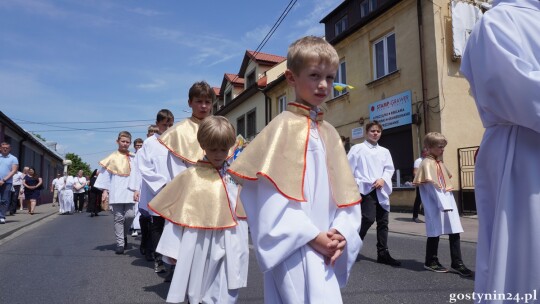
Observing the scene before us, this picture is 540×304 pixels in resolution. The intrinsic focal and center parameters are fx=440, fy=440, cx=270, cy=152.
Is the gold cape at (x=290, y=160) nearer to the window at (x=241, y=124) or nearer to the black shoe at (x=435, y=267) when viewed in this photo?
the black shoe at (x=435, y=267)

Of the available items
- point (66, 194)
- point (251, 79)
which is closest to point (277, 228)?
point (66, 194)

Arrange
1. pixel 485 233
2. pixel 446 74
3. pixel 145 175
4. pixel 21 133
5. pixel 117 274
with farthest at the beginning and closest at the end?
pixel 21 133, pixel 446 74, pixel 117 274, pixel 145 175, pixel 485 233

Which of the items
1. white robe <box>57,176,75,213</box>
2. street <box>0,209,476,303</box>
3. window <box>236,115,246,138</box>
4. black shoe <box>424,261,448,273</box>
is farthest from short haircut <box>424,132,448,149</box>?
window <box>236,115,246,138</box>

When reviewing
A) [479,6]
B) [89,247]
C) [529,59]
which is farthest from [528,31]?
[479,6]

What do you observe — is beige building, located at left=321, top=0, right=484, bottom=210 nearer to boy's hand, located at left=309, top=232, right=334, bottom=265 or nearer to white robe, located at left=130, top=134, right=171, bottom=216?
white robe, located at left=130, top=134, right=171, bottom=216

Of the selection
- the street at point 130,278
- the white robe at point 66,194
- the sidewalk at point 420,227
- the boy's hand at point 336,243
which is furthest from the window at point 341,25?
the boy's hand at point 336,243

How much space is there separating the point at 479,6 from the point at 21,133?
22453 mm

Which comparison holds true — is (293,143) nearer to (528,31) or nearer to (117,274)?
(528,31)

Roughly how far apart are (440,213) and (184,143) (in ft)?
11.1

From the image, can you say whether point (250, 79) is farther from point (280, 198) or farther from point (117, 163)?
point (280, 198)

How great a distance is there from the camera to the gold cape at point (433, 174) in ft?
18.6

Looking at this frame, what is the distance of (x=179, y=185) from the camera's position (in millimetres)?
3592

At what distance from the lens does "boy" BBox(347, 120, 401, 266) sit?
631 centimetres

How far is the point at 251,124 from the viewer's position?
31.2m
